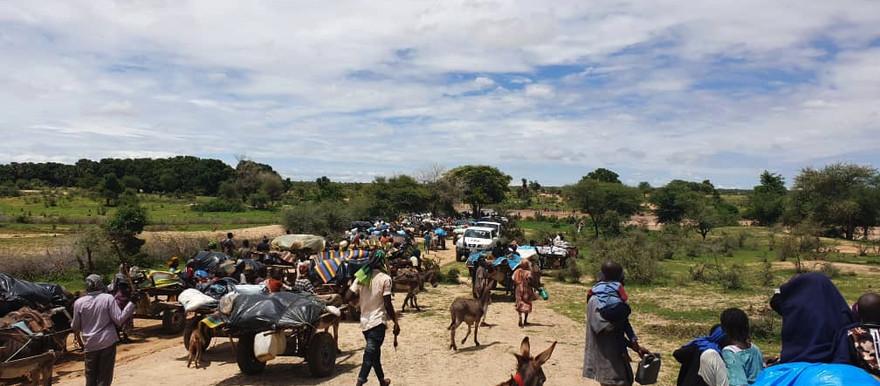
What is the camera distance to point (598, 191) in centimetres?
4856

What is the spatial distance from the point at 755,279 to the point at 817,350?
19403mm

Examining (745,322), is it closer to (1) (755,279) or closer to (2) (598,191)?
(1) (755,279)

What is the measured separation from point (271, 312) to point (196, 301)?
2183 mm

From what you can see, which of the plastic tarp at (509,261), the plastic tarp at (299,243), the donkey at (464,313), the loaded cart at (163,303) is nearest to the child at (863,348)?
the donkey at (464,313)

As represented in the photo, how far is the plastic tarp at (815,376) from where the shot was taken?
270cm

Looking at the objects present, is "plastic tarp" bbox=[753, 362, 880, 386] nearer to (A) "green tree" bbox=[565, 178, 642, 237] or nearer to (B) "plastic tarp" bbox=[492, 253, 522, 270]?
(B) "plastic tarp" bbox=[492, 253, 522, 270]

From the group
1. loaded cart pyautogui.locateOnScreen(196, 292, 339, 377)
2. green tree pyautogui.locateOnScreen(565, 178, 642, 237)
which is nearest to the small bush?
loaded cart pyautogui.locateOnScreen(196, 292, 339, 377)

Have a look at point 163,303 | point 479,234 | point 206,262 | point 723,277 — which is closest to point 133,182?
point 479,234

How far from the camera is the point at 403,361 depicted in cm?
910

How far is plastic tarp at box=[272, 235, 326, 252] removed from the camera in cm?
1966

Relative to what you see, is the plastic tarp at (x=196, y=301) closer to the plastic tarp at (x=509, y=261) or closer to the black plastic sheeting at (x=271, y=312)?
the black plastic sheeting at (x=271, y=312)

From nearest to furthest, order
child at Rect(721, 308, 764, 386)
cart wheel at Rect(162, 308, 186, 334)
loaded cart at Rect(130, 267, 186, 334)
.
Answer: child at Rect(721, 308, 764, 386) < loaded cart at Rect(130, 267, 186, 334) < cart wheel at Rect(162, 308, 186, 334)

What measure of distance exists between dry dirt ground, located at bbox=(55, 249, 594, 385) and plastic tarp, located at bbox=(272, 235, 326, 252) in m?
7.63

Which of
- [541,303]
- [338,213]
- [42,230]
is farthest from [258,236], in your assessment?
[541,303]
